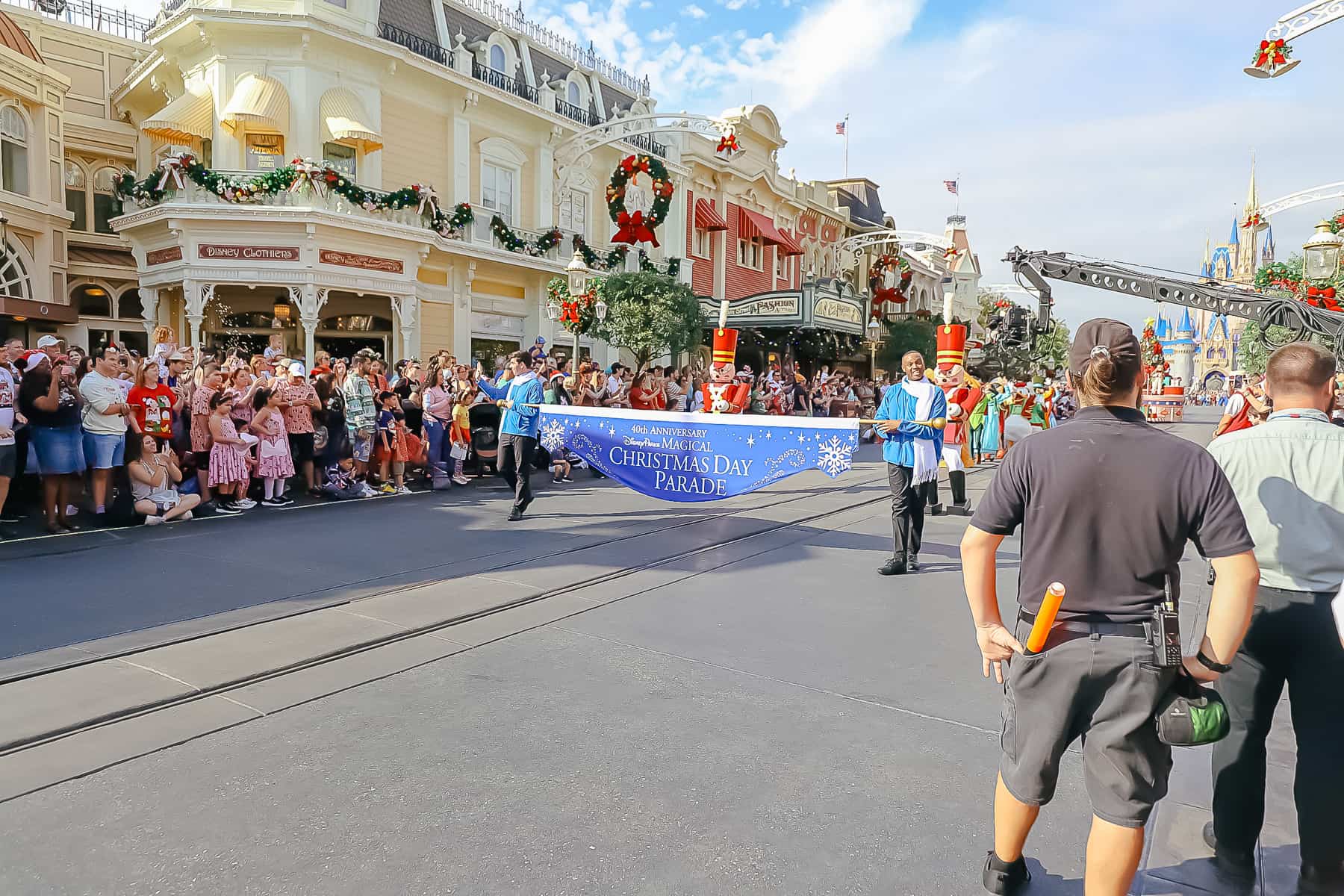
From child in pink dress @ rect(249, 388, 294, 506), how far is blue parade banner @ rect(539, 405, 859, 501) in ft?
10.6

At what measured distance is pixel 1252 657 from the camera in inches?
114

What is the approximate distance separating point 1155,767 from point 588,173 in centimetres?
2575

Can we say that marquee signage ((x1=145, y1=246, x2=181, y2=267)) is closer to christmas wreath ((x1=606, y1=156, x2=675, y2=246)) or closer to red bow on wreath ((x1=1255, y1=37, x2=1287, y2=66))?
christmas wreath ((x1=606, y1=156, x2=675, y2=246))

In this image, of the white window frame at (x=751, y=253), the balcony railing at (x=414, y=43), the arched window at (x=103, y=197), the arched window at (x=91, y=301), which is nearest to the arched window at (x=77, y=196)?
the arched window at (x=103, y=197)

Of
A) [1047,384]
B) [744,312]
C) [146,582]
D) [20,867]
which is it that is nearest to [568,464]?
[146,582]

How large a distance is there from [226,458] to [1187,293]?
1447 cm

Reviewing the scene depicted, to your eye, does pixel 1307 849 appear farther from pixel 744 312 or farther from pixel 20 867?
pixel 744 312

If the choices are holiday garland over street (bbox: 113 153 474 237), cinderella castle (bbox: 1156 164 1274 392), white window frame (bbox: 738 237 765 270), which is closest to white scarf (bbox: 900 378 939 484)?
holiday garland over street (bbox: 113 153 474 237)

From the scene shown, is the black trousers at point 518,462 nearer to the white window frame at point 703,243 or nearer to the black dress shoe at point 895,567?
the black dress shoe at point 895,567

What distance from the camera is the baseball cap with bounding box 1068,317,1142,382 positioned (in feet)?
8.21

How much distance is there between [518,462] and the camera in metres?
9.73

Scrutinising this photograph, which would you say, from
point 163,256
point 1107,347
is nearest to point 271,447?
point 1107,347

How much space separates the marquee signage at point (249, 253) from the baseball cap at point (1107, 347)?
1804cm

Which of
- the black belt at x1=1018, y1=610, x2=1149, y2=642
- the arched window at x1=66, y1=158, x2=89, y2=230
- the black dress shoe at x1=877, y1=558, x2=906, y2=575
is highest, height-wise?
the arched window at x1=66, y1=158, x2=89, y2=230
